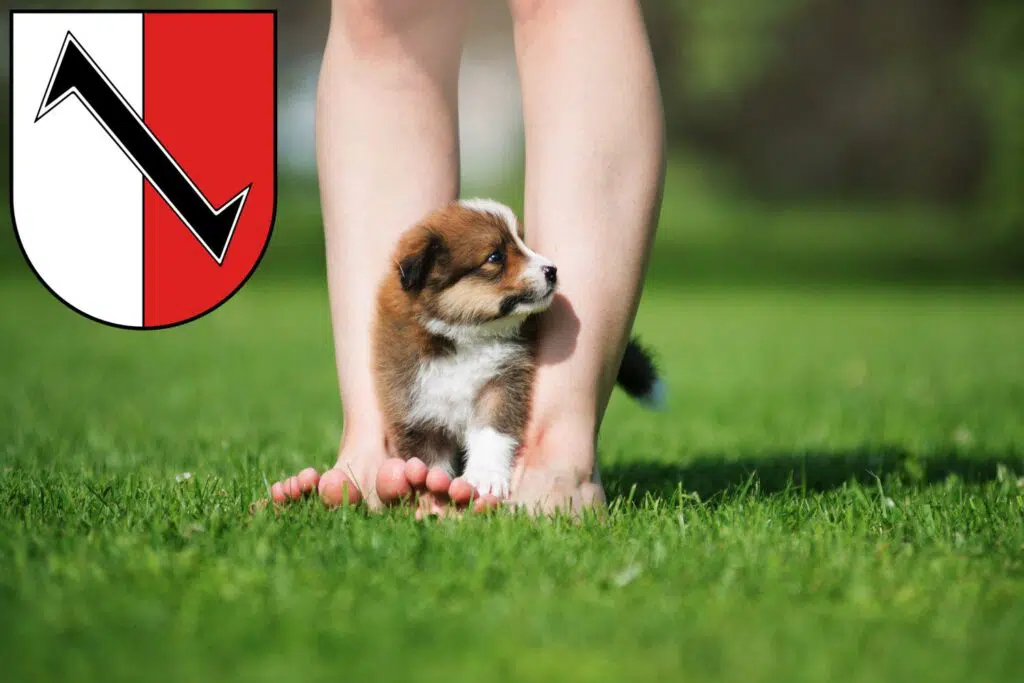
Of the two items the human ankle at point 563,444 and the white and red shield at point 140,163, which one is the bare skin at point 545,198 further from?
the white and red shield at point 140,163

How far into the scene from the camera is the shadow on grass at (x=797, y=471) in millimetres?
2957

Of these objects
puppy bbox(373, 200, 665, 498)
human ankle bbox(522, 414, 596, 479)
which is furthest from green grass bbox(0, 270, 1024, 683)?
puppy bbox(373, 200, 665, 498)

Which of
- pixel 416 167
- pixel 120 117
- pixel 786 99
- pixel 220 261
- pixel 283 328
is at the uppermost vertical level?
pixel 786 99

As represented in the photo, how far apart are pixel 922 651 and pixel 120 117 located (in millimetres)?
4416

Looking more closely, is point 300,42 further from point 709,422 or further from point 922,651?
point 922,651

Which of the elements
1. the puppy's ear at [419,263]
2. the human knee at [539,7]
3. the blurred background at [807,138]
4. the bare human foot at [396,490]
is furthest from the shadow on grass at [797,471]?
the blurred background at [807,138]

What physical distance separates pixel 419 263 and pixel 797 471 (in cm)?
135

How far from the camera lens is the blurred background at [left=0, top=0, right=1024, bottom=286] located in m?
18.6

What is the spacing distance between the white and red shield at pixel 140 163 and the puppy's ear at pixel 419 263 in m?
2.10

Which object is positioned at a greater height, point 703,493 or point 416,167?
point 416,167

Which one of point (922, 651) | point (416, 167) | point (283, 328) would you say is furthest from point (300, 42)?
point (922, 651)

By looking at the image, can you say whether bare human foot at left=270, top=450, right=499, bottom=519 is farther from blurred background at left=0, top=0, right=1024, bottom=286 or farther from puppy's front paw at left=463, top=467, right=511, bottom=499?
blurred background at left=0, top=0, right=1024, bottom=286

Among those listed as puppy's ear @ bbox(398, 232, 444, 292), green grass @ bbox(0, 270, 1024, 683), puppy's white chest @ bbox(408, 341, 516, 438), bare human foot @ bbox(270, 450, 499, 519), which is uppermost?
puppy's ear @ bbox(398, 232, 444, 292)

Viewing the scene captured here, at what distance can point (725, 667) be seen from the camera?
60.4 inches
